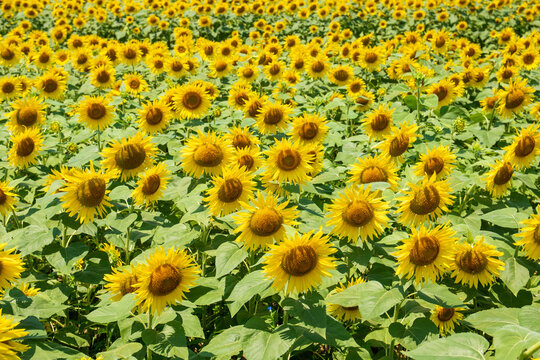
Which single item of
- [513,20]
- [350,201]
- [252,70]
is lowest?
[513,20]

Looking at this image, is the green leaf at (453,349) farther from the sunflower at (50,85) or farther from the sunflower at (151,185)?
the sunflower at (50,85)

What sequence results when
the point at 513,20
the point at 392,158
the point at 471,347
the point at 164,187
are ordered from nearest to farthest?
the point at 471,347 → the point at 164,187 → the point at 392,158 → the point at 513,20

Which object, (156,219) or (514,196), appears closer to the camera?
(156,219)

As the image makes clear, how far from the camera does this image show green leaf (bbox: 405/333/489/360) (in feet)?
5.07

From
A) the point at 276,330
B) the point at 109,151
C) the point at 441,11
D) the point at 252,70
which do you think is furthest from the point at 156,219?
the point at 441,11

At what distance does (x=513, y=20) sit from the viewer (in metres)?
12.9

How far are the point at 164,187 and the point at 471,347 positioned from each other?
7.08 feet

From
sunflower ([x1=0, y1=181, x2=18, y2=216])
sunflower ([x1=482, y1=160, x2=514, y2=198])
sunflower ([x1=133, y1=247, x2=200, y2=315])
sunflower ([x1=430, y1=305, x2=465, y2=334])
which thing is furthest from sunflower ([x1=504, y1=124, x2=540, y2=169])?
sunflower ([x1=0, y1=181, x2=18, y2=216])

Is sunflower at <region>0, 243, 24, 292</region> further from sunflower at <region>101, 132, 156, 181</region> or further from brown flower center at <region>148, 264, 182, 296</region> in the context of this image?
sunflower at <region>101, 132, 156, 181</region>

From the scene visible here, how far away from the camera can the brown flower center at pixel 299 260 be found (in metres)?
2.09

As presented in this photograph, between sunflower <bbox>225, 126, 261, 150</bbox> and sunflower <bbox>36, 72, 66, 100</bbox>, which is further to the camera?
sunflower <bbox>36, 72, 66, 100</bbox>

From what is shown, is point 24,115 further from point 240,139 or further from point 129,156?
point 240,139

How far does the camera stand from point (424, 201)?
2.46 metres

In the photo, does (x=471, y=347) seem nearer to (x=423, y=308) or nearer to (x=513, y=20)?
(x=423, y=308)
